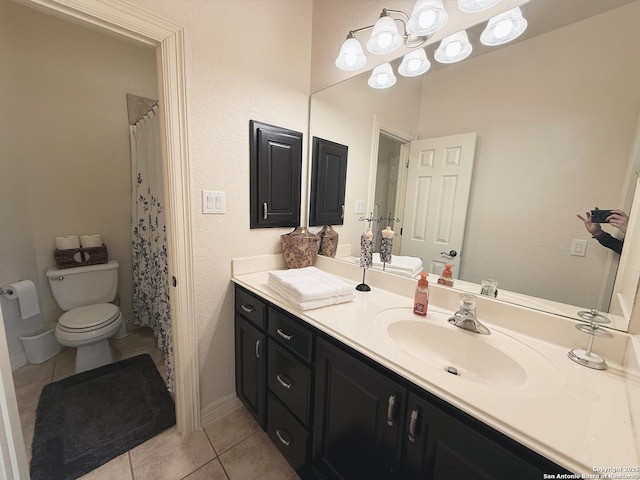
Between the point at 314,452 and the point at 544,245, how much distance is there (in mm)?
1157

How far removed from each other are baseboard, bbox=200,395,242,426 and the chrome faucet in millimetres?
1357

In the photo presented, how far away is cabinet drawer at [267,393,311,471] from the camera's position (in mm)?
1018

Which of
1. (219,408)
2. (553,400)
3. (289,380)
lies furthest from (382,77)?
(219,408)

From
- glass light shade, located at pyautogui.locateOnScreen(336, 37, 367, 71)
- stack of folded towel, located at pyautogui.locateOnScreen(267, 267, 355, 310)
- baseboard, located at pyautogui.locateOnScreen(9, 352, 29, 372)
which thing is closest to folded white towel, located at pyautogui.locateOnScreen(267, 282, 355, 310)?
stack of folded towel, located at pyautogui.locateOnScreen(267, 267, 355, 310)

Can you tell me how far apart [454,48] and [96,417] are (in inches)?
102

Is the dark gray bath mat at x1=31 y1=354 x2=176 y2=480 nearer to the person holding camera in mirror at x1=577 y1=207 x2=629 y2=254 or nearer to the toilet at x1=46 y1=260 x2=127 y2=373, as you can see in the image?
the toilet at x1=46 y1=260 x2=127 y2=373

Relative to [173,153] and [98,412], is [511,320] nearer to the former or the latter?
[173,153]

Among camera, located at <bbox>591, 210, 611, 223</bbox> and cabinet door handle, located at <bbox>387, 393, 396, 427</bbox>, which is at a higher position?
camera, located at <bbox>591, 210, 611, 223</bbox>

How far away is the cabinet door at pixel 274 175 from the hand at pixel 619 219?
1353mm

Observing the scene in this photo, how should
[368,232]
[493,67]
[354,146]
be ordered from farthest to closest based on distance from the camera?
1. [354,146]
2. [368,232]
3. [493,67]

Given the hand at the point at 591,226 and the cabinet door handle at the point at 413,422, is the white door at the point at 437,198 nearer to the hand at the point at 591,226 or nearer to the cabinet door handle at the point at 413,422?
the hand at the point at 591,226

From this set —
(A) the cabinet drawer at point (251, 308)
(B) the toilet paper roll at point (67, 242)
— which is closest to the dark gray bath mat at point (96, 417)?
(A) the cabinet drawer at point (251, 308)

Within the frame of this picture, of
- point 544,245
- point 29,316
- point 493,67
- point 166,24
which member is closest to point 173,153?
point 166,24

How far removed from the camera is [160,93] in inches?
43.5
